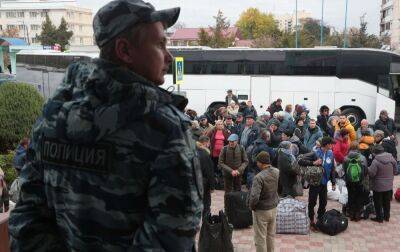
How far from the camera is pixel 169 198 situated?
1223 millimetres

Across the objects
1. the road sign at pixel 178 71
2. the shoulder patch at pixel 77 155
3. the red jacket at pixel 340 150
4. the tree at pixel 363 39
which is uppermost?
the tree at pixel 363 39

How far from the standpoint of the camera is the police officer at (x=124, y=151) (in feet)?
4.05

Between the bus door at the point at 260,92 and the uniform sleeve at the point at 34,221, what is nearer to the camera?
the uniform sleeve at the point at 34,221

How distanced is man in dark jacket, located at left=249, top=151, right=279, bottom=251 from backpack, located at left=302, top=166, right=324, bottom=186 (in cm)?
154

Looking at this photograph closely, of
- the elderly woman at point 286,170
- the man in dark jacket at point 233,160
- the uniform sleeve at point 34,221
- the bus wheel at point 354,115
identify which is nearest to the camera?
the uniform sleeve at point 34,221

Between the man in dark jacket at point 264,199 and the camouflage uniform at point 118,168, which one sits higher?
the camouflage uniform at point 118,168

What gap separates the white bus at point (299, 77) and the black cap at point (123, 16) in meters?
16.6

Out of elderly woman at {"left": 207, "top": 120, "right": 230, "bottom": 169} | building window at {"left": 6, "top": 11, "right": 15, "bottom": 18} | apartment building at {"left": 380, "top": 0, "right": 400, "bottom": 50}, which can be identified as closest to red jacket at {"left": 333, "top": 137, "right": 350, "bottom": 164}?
elderly woman at {"left": 207, "top": 120, "right": 230, "bottom": 169}

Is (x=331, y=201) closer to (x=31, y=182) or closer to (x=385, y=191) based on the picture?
(x=385, y=191)

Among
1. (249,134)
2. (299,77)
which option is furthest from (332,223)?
(299,77)

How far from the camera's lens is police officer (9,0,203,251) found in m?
1.23

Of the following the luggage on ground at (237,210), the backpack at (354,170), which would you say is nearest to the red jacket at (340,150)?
the backpack at (354,170)

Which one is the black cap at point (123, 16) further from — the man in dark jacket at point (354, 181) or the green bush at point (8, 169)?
the green bush at point (8, 169)

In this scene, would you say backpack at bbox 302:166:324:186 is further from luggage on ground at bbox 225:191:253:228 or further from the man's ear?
the man's ear
